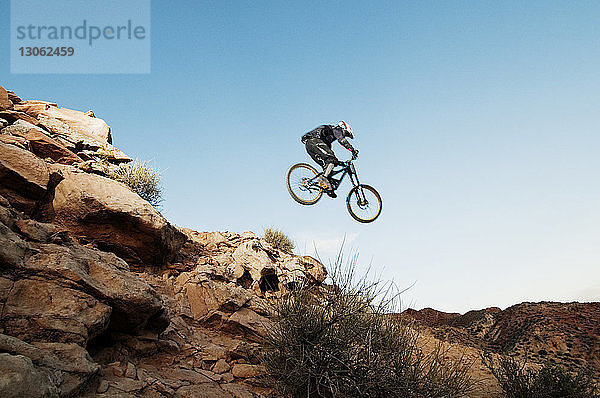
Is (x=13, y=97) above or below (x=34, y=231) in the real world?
above

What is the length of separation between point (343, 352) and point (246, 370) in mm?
1609

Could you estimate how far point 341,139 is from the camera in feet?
34.4

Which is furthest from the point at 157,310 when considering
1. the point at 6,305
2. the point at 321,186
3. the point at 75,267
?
the point at 321,186

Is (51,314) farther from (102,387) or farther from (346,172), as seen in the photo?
(346,172)

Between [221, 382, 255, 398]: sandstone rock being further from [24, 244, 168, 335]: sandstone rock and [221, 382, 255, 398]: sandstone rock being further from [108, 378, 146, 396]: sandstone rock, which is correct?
[24, 244, 168, 335]: sandstone rock

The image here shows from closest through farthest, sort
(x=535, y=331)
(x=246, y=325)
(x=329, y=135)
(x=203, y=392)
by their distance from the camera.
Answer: (x=203, y=392), (x=246, y=325), (x=535, y=331), (x=329, y=135)

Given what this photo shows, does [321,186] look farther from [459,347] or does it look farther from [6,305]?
[6,305]

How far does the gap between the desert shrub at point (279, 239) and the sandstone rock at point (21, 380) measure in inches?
409

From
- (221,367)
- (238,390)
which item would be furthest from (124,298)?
(238,390)

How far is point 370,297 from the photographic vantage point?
6.66 metres

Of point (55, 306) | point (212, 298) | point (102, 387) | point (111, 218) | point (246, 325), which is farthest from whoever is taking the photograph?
point (111, 218)

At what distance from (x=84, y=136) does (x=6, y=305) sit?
31.8ft

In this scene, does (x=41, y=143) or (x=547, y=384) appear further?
(x=41, y=143)

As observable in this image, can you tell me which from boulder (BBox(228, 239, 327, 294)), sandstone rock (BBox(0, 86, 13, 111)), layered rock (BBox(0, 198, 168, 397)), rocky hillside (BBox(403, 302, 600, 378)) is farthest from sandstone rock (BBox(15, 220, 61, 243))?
rocky hillside (BBox(403, 302, 600, 378))
